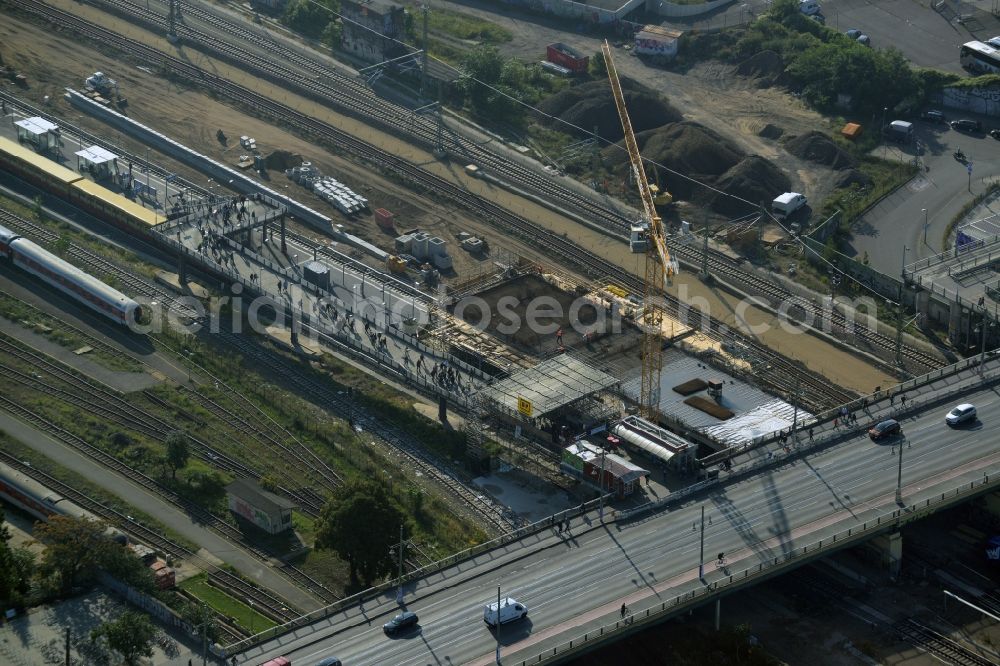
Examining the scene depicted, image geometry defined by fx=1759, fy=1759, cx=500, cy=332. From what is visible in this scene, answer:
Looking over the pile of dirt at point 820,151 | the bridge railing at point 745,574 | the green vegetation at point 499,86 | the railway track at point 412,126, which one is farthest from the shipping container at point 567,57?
the bridge railing at point 745,574

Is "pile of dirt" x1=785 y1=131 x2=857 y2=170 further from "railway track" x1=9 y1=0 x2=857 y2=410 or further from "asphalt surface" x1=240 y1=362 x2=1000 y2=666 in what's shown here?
"asphalt surface" x1=240 y1=362 x2=1000 y2=666

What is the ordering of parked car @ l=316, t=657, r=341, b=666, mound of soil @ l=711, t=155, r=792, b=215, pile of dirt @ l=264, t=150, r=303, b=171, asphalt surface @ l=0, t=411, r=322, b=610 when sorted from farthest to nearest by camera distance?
1. pile of dirt @ l=264, t=150, r=303, b=171
2. mound of soil @ l=711, t=155, r=792, b=215
3. asphalt surface @ l=0, t=411, r=322, b=610
4. parked car @ l=316, t=657, r=341, b=666

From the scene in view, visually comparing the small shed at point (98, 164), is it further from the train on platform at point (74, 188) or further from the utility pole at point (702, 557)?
the utility pole at point (702, 557)

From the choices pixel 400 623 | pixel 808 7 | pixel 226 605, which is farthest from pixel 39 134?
pixel 808 7

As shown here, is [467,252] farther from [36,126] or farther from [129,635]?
[129,635]

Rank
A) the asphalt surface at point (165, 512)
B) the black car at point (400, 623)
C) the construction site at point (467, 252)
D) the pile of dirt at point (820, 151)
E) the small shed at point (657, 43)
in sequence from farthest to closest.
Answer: the small shed at point (657, 43) → the pile of dirt at point (820, 151) → the construction site at point (467, 252) → the asphalt surface at point (165, 512) → the black car at point (400, 623)

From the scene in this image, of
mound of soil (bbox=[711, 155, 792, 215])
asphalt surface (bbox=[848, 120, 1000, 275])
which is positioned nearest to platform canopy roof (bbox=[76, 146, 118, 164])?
mound of soil (bbox=[711, 155, 792, 215])
